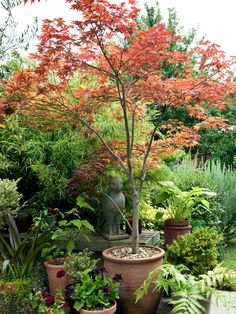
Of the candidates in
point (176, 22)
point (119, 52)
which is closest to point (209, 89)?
point (119, 52)

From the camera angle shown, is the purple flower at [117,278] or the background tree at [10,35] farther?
the background tree at [10,35]

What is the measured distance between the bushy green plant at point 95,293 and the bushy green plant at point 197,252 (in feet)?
2.30

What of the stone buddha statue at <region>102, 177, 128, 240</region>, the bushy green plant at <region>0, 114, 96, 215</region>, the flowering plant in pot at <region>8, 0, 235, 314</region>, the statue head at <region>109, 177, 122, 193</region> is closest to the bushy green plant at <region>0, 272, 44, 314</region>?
the flowering plant in pot at <region>8, 0, 235, 314</region>

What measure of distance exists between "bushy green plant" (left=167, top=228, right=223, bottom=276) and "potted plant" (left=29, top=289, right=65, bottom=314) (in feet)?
3.71

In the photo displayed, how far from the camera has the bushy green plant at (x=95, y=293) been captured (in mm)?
3373

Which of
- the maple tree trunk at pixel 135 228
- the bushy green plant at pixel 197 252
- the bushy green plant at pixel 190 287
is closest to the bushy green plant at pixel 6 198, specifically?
the maple tree trunk at pixel 135 228

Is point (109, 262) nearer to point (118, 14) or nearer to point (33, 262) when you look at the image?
point (33, 262)

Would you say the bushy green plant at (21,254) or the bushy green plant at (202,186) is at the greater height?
the bushy green plant at (202,186)

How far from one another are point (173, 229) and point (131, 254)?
4.52 ft

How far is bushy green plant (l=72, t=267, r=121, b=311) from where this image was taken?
3373mm

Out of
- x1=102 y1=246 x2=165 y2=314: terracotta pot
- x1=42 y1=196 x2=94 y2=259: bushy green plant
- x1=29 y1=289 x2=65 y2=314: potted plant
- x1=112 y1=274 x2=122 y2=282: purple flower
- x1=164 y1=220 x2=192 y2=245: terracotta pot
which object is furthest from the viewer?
x1=164 y1=220 x2=192 y2=245: terracotta pot

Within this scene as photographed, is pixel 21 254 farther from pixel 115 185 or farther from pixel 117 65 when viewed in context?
pixel 117 65

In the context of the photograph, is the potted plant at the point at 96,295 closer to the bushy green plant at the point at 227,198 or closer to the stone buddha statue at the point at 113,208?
the stone buddha statue at the point at 113,208

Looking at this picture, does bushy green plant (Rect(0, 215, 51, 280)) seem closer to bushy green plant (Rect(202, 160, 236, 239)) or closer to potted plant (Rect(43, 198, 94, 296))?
potted plant (Rect(43, 198, 94, 296))
